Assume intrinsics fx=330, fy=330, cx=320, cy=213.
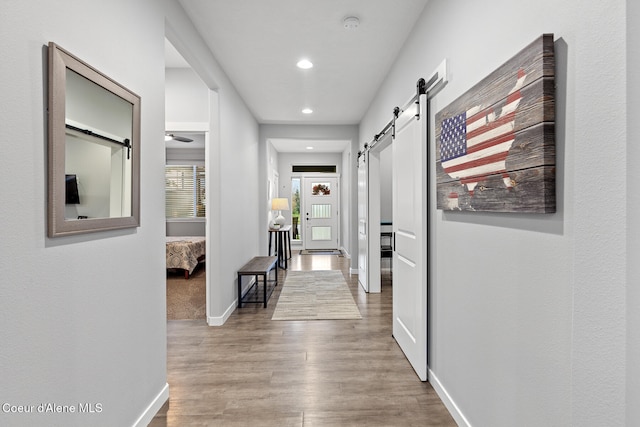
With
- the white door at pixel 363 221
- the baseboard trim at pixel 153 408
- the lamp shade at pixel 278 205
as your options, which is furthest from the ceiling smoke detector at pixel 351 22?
the lamp shade at pixel 278 205

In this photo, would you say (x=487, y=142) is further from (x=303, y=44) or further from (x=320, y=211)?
(x=320, y=211)

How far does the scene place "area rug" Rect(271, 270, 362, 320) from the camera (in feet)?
12.4

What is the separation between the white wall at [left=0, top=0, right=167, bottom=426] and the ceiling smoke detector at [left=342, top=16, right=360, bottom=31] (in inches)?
52.0

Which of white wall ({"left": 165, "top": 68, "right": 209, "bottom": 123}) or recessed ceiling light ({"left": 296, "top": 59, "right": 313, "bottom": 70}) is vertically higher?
recessed ceiling light ({"left": 296, "top": 59, "right": 313, "bottom": 70})

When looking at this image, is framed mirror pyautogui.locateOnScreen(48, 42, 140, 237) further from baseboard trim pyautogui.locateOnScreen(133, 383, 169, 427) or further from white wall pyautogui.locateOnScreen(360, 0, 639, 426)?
white wall pyautogui.locateOnScreen(360, 0, 639, 426)

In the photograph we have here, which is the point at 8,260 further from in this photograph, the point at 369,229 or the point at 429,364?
the point at 369,229

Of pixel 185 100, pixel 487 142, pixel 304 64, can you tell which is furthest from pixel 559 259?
pixel 185 100

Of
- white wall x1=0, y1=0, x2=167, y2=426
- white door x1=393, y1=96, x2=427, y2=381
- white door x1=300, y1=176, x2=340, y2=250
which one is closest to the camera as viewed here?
white wall x1=0, y1=0, x2=167, y2=426

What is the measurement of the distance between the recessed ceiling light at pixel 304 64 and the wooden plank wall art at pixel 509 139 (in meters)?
1.98

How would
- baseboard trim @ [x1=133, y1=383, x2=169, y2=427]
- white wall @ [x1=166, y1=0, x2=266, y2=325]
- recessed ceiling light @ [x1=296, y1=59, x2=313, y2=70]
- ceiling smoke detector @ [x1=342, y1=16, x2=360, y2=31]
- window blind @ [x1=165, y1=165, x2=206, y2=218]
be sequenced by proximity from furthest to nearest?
window blind @ [x1=165, y1=165, x2=206, y2=218]
recessed ceiling light @ [x1=296, y1=59, x2=313, y2=70]
white wall @ [x1=166, y1=0, x2=266, y2=325]
ceiling smoke detector @ [x1=342, y1=16, x2=360, y2=31]
baseboard trim @ [x1=133, y1=383, x2=169, y2=427]

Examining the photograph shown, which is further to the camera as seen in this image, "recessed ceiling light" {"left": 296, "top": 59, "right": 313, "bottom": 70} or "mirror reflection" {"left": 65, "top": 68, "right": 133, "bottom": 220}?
"recessed ceiling light" {"left": 296, "top": 59, "right": 313, "bottom": 70}

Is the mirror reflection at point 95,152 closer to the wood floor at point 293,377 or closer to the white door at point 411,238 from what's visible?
the wood floor at point 293,377

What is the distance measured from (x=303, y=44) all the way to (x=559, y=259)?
269cm

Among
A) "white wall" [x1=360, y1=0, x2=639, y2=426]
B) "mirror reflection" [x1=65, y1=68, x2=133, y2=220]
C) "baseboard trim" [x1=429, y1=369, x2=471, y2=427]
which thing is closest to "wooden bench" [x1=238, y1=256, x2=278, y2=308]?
"baseboard trim" [x1=429, y1=369, x2=471, y2=427]
